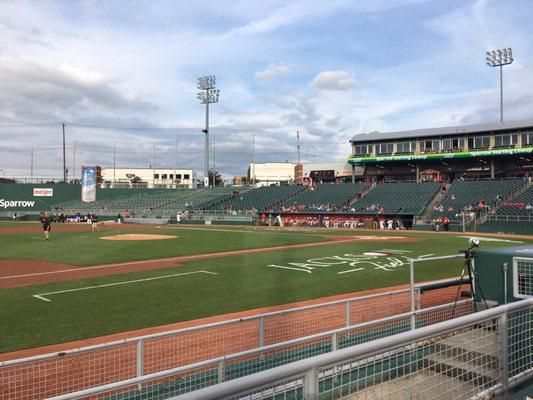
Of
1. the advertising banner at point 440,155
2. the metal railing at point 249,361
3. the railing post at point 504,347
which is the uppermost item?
the advertising banner at point 440,155

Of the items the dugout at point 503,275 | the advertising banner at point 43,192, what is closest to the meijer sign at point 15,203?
the advertising banner at point 43,192

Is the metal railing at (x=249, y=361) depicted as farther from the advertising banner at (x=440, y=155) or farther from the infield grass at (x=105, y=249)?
the advertising banner at (x=440, y=155)

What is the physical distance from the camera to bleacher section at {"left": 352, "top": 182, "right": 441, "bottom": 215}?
45.7 m

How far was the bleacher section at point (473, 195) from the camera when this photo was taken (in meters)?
42.3

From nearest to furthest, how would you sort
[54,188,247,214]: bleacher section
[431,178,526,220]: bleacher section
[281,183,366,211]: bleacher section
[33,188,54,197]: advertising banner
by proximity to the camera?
[431,178,526,220]: bleacher section < [281,183,366,211]: bleacher section < [54,188,247,214]: bleacher section < [33,188,54,197]: advertising banner

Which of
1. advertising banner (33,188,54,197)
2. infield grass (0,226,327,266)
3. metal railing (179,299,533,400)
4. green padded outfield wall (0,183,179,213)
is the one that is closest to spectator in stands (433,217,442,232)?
infield grass (0,226,327,266)

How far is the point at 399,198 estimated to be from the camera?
4903cm

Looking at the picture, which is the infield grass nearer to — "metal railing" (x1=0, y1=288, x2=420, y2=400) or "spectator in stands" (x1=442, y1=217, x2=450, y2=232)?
"metal railing" (x1=0, y1=288, x2=420, y2=400)

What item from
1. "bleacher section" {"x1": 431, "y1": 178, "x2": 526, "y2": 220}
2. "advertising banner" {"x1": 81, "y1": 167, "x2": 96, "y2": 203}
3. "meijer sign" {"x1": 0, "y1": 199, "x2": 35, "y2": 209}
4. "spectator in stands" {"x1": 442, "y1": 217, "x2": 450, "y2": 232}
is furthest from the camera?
"meijer sign" {"x1": 0, "y1": 199, "x2": 35, "y2": 209}

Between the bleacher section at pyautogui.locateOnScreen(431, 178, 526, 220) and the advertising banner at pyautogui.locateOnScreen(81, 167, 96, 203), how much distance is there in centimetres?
4801

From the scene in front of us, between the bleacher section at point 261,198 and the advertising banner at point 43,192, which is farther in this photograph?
the advertising banner at point 43,192

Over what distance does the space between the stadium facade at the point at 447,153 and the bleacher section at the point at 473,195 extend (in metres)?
5.99

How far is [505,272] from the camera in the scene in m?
5.85

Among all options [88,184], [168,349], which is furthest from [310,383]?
[88,184]
